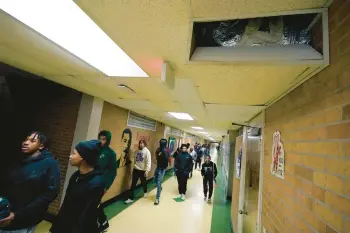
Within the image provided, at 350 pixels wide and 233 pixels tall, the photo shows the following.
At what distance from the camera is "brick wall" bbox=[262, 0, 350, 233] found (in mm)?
771

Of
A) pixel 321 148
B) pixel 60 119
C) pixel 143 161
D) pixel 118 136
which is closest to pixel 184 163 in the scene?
pixel 143 161

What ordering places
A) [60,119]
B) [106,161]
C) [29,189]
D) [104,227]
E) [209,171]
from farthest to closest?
[209,171] → [60,119] → [104,227] → [106,161] → [29,189]

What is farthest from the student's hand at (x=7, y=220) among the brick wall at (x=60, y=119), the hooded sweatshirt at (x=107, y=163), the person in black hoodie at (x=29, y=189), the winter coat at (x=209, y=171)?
the winter coat at (x=209, y=171)

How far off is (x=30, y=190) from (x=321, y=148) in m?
2.51

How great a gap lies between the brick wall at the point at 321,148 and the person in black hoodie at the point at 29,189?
2.27 meters

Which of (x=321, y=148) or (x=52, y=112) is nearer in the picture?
(x=321, y=148)

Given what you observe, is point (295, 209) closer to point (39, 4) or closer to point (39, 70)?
point (39, 4)

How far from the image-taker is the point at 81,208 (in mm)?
1700

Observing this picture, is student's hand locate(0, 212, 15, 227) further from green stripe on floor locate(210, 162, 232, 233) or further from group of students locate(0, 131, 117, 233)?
green stripe on floor locate(210, 162, 232, 233)

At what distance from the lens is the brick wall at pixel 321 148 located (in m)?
0.77

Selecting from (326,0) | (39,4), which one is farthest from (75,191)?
(326,0)

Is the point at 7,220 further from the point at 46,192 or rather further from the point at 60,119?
the point at 60,119

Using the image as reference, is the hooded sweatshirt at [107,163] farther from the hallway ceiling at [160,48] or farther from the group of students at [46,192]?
the hallway ceiling at [160,48]

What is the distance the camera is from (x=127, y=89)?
2635 millimetres
